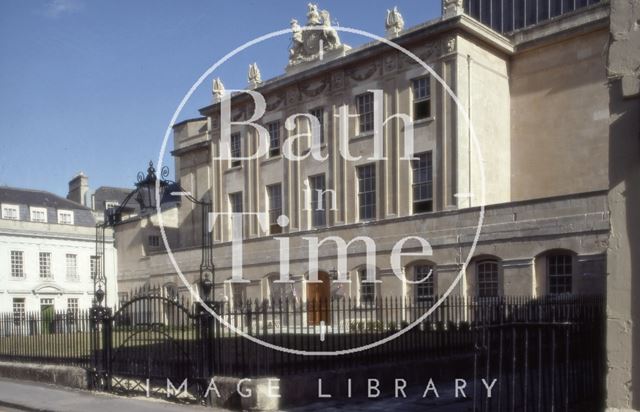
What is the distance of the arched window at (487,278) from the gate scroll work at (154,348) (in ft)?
41.9

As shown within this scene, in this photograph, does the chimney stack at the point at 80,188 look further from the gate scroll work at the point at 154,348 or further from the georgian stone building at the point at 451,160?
the gate scroll work at the point at 154,348

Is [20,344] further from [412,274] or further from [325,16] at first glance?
[325,16]

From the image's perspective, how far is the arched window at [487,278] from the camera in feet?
70.6

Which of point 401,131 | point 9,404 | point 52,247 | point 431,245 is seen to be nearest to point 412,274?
point 431,245

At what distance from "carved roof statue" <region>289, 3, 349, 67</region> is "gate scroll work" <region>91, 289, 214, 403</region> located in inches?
728

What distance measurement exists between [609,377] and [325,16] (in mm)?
26362

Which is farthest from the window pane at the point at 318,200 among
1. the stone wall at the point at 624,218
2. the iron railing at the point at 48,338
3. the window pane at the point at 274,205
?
the stone wall at the point at 624,218

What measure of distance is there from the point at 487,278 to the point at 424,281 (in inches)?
104

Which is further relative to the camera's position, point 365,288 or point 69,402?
point 365,288

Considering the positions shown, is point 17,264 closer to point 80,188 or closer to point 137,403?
point 80,188

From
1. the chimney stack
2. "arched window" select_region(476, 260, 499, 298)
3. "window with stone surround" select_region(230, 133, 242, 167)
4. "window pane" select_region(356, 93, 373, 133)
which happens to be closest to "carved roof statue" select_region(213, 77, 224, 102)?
"window with stone surround" select_region(230, 133, 242, 167)

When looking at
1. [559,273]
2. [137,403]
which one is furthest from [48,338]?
[559,273]

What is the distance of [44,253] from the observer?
45.7 meters

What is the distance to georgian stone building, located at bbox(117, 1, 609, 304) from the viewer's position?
20.7 meters
